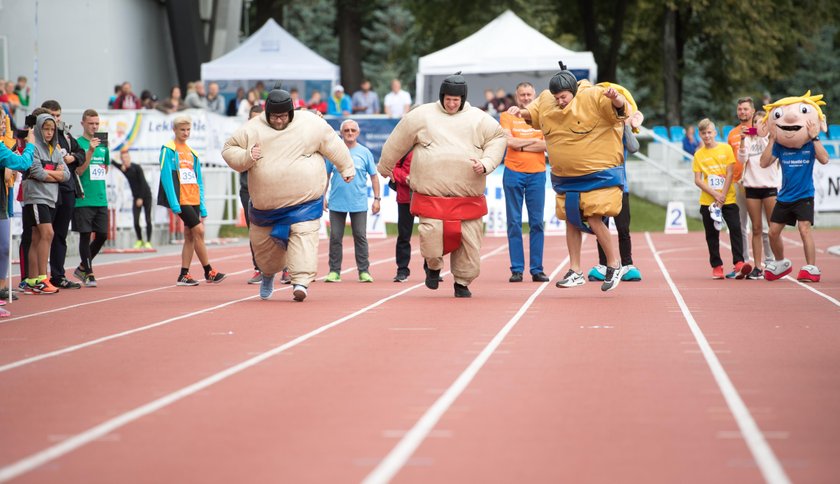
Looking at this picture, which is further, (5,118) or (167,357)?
(5,118)

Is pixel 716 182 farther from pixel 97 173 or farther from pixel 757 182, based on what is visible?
pixel 97 173

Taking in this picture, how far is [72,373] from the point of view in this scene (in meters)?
8.92

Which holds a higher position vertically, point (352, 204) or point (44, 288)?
point (352, 204)

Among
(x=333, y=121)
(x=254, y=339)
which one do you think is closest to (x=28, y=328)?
(x=254, y=339)

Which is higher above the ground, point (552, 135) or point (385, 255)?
point (552, 135)

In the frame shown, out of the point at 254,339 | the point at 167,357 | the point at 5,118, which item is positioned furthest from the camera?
the point at 5,118

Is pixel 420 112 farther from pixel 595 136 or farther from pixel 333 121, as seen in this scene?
pixel 333 121

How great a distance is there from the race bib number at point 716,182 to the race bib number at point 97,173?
7.04m

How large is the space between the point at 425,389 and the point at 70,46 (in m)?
27.4

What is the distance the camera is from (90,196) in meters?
16.9

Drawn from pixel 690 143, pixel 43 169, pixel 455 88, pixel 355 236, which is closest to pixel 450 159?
pixel 455 88

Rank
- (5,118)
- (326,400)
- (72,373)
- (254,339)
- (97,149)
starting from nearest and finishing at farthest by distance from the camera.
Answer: (326,400)
(72,373)
(254,339)
(5,118)
(97,149)

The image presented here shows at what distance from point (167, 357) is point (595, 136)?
5.67 metres

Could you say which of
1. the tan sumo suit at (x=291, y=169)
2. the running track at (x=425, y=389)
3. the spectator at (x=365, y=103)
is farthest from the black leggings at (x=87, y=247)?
the spectator at (x=365, y=103)
